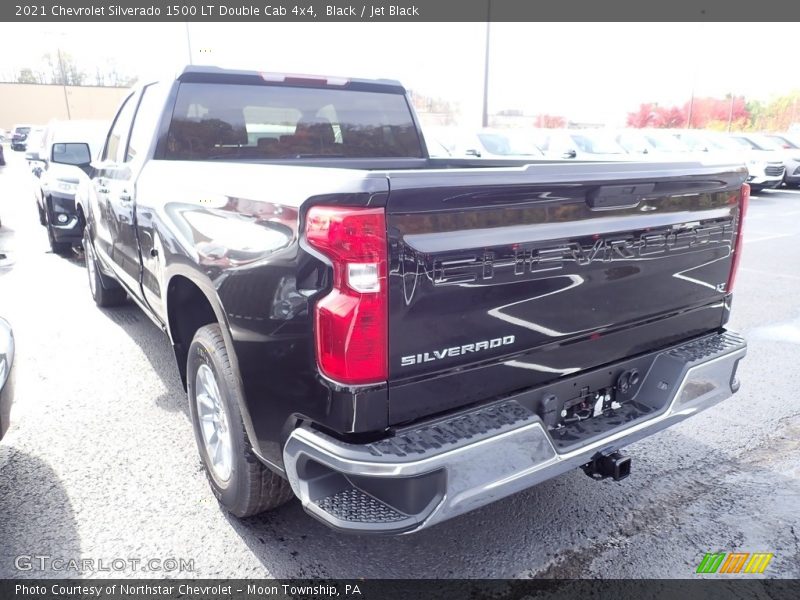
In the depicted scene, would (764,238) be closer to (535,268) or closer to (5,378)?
(535,268)

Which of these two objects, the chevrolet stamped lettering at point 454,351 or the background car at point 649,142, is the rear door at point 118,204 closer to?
the chevrolet stamped lettering at point 454,351

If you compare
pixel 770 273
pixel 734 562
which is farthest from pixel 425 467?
pixel 770 273

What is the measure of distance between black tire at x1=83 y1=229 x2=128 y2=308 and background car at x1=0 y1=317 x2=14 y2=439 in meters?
3.09

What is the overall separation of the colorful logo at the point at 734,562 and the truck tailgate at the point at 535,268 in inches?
37.0

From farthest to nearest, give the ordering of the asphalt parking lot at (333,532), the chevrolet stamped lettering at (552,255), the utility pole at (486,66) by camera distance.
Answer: the utility pole at (486,66) < the asphalt parking lot at (333,532) < the chevrolet stamped lettering at (552,255)

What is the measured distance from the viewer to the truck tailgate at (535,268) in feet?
6.66

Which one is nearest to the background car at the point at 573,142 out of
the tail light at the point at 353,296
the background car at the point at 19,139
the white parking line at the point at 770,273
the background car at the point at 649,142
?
the background car at the point at 649,142

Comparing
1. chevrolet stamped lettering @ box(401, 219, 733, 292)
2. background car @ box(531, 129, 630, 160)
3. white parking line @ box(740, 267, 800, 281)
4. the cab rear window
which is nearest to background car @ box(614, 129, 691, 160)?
background car @ box(531, 129, 630, 160)

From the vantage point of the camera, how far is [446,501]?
2.05m

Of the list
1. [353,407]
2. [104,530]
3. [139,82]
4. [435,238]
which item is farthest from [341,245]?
[139,82]

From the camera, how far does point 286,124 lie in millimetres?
4195

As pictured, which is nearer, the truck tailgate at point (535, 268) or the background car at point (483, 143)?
the truck tailgate at point (535, 268)

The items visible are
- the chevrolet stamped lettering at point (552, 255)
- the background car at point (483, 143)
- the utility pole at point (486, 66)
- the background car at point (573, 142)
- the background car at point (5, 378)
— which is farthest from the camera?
the utility pole at point (486, 66)

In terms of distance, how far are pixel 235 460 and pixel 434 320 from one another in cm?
115
